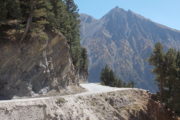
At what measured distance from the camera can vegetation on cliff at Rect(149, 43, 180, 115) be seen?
117 ft

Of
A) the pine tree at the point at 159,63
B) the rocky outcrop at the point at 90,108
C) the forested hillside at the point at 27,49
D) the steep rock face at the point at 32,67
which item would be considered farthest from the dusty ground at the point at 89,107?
the forested hillside at the point at 27,49

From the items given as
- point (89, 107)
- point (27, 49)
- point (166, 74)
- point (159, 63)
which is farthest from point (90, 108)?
point (159, 63)

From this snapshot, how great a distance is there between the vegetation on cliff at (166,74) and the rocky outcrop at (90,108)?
190 cm

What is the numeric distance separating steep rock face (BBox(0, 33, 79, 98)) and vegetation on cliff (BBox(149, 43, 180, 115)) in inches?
541

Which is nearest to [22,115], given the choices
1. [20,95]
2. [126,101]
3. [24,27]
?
[20,95]

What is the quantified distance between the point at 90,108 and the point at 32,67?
331 inches

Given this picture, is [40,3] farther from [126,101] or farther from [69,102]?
[126,101]

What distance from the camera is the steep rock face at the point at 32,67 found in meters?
26.8

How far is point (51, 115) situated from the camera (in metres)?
20.9

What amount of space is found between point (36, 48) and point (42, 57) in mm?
1452

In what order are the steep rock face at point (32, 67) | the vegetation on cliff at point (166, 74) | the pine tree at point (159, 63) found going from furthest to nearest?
the pine tree at point (159, 63), the vegetation on cliff at point (166, 74), the steep rock face at point (32, 67)

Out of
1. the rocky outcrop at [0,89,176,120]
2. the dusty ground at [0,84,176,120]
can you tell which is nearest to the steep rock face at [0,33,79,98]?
the dusty ground at [0,84,176,120]

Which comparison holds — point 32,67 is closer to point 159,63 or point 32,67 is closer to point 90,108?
point 90,108

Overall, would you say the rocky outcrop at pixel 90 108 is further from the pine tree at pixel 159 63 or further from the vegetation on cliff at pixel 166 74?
the pine tree at pixel 159 63
